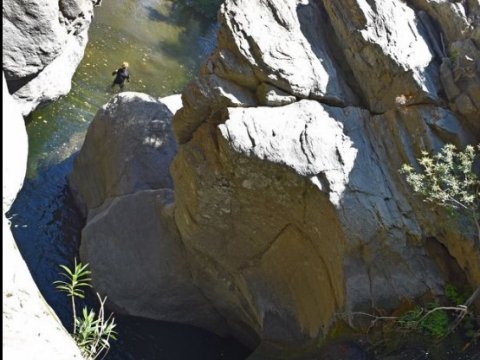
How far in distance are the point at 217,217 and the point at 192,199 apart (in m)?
0.62

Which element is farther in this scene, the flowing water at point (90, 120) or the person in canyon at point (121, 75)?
the person in canyon at point (121, 75)

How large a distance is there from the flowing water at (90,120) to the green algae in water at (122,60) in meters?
0.03

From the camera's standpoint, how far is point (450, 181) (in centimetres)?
1059

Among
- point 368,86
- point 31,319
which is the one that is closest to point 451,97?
point 368,86

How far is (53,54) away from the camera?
54.4 feet

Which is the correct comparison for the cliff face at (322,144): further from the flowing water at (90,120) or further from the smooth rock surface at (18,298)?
the smooth rock surface at (18,298)

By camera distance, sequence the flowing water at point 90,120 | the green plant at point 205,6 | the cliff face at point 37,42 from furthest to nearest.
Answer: the green plant at point 205,6, the cliff face at point 37,42, the flowing water at point 90,120

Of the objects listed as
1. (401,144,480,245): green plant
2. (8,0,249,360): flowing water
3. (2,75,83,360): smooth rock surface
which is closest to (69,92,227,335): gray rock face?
(8,0,249,360): flowing water

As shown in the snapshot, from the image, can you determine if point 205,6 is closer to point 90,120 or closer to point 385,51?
point 90,120

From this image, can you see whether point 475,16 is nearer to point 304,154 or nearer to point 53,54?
point 304,154

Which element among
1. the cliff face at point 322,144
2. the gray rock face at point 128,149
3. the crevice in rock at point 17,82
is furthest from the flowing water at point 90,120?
the cliff face at point 322,144

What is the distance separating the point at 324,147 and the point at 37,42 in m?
8.61

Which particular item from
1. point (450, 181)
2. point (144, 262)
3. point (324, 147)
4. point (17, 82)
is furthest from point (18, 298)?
point (17, 82)

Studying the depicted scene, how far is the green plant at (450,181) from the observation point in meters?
10.6
